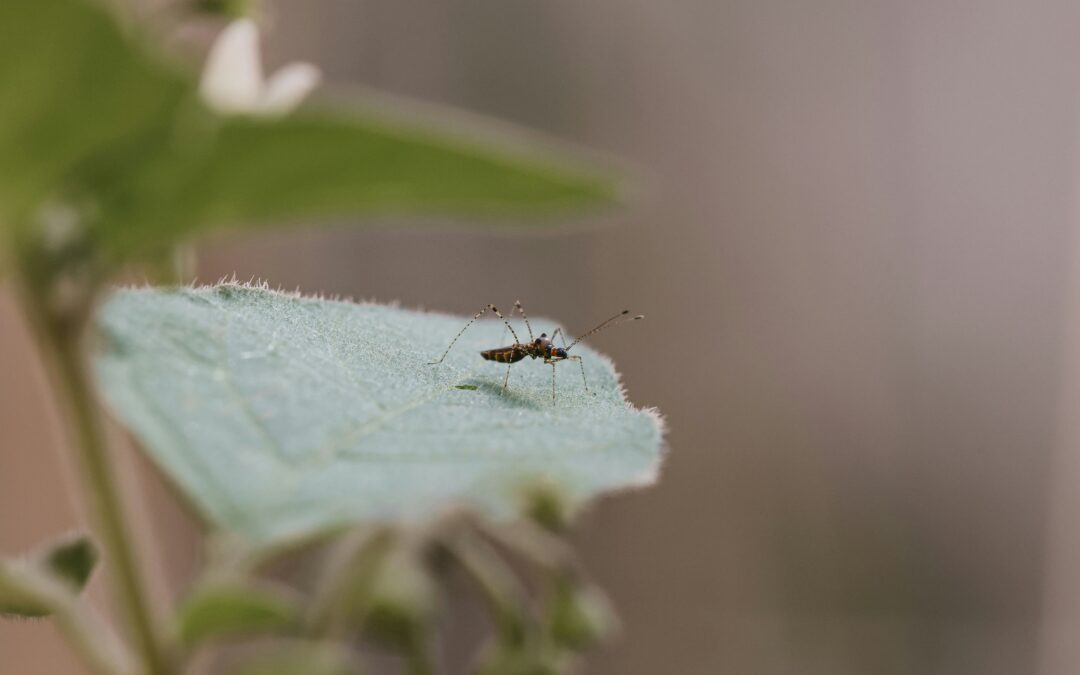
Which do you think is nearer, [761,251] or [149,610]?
[149,610]

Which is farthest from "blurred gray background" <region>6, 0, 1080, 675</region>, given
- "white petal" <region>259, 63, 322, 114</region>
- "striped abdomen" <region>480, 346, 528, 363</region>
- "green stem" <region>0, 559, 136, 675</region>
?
"green stem" <region>0, 559, 136, 675</region>

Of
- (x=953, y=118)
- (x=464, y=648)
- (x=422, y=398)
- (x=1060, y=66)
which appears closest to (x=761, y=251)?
(x=953, y=118)

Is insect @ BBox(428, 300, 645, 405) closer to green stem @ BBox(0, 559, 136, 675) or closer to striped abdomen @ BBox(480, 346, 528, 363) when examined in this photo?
striped abdomen @ BBox(480, 346, 528, 363)

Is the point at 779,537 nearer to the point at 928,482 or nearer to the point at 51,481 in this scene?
the point at 928,482

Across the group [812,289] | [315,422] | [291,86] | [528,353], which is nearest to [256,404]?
[315,422]

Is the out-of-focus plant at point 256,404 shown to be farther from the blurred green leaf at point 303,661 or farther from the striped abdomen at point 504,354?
the striped abdomen at point 504,354

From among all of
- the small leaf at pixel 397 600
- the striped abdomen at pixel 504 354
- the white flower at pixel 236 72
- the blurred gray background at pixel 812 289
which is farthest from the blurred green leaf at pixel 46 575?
the blurred gray background at pixel 812 289
